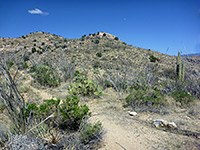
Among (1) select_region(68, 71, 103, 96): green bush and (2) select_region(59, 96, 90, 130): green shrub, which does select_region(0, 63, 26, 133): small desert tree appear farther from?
(1) select_region(68, 71, 103, 96): green bush

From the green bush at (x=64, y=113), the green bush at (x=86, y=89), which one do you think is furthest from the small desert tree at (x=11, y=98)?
the green bush at (x=86, y=89)

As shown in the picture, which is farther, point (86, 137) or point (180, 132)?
point (180, 132)

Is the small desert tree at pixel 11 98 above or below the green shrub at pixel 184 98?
above

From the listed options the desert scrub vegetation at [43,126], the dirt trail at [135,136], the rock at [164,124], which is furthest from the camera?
the rock at [164,124]

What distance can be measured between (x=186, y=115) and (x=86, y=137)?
3331 mm

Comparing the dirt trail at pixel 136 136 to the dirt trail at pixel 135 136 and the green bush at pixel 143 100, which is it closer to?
the dirt trail at pixel 135 136

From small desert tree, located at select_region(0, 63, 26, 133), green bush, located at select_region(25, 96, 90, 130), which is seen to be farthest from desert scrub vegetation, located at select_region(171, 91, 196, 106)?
small desert tree, located at select_region(0, 63, 26, 133)

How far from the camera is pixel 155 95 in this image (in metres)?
6.11

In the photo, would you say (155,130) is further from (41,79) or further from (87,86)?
(41,79)

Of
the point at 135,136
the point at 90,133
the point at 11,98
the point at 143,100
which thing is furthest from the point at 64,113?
the point at 143,100

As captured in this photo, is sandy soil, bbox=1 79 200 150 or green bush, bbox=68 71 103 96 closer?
sandy soil, bbox=1 79 200 150

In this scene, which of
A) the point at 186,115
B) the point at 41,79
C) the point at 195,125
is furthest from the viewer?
the point at 41,79

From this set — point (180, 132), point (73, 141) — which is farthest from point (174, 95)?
point (73, 141)

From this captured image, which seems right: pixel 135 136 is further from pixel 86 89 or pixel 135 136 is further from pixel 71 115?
pixel 86 89
